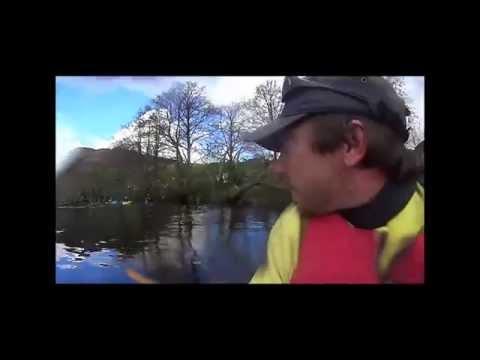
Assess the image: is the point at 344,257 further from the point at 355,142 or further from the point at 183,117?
the point at 183,117

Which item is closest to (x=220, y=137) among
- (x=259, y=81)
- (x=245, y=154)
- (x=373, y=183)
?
(x=245, y=154)

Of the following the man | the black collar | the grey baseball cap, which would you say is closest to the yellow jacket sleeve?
the man

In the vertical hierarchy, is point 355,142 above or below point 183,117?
below

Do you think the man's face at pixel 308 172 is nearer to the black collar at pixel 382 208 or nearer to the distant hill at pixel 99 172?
the black collar at pixel 382 208

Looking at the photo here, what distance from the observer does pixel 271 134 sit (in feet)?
9.90

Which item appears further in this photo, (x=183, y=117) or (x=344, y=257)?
(x=183, y=117)

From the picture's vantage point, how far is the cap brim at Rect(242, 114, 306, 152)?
300 cm

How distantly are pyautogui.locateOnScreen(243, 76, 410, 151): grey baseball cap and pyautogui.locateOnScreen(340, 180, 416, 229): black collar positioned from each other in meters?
0.27

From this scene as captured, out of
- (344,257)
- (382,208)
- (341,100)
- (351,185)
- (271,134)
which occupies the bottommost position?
(344,257)

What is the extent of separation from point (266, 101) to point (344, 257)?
3.06 ft

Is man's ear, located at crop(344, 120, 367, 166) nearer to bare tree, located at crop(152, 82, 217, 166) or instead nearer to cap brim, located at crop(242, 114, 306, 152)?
cap brim, located at crop(242, 114, 306, 152)

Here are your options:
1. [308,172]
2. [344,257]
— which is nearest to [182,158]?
[308,172]

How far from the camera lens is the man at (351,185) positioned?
9.68ft
